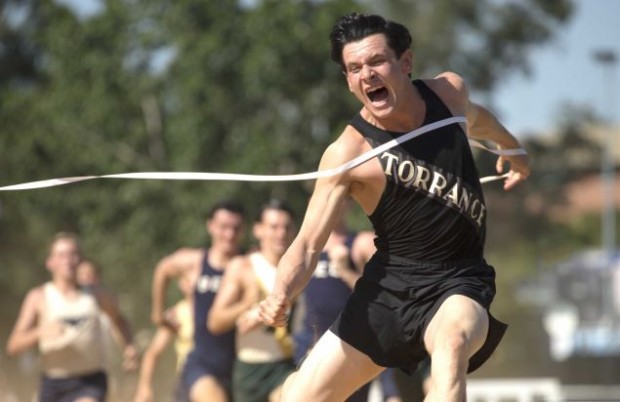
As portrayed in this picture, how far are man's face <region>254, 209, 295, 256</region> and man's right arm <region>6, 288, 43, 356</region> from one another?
6.60 feet

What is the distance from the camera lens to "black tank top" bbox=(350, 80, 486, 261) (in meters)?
6.92

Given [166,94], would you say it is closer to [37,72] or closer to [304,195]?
[304,195]

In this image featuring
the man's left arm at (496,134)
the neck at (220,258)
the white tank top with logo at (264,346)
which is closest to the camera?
the man's left arm at (496,134)

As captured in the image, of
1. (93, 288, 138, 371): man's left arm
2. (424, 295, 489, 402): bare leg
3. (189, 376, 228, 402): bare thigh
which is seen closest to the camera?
(424, 295, 489, 402): bare leg

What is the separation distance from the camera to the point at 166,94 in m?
30.6

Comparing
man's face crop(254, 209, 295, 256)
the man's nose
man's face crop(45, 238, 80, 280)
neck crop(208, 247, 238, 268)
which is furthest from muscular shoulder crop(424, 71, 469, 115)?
man's face crop(45, 238, 80, 280)

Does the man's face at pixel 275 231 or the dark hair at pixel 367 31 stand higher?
the dark hair at pixel 367 31

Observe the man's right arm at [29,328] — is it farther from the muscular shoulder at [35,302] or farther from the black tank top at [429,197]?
the black tank top at [429,197]

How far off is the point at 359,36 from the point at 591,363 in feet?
58.1

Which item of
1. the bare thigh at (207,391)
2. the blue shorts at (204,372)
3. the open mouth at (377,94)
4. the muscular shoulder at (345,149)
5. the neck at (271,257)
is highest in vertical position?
the open mouth at (377,94)

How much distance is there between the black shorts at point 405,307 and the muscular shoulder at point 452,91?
77cm

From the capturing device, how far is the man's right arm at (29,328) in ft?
38.9

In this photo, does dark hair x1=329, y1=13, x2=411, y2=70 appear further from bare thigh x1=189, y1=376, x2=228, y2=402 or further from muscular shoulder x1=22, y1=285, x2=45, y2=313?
muscular shoulder x1=22, y1=285, x2=45, y2=313

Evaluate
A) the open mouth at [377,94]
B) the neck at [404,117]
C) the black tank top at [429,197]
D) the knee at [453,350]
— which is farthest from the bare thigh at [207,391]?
the knee at [453,350]
